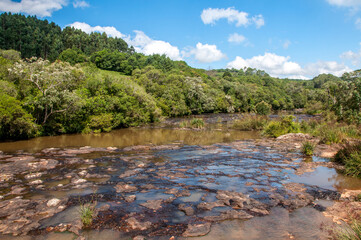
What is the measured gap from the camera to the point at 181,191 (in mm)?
11102

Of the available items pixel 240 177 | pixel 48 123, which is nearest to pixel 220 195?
pixel 240 177

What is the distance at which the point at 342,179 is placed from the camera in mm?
12852

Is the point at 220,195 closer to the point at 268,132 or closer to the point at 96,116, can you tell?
the point at 268,132

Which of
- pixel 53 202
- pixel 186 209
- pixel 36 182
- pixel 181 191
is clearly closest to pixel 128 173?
pixel 181 191

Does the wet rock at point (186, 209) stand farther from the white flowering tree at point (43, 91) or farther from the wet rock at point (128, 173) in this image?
the white flowering tree at point (43, 91)

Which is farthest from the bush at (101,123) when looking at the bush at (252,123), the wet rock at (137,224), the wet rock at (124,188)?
the wet rock at (137,224)

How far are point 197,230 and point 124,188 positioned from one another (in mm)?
5089

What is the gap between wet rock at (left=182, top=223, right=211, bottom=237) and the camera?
24.0 ft

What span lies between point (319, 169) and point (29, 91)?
1146 inches

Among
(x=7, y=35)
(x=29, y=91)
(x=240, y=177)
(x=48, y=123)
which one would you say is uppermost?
(x=7, y=35)

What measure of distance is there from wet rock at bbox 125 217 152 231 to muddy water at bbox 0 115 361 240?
0.32 ft

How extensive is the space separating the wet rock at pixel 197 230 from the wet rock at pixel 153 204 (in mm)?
1872

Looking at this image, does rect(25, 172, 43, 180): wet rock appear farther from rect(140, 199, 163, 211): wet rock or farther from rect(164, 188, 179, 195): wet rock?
rect(164, 188, 179, 195): wet rock

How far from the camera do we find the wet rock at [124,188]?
1117 cm
